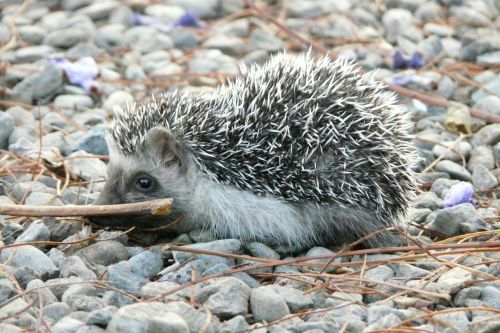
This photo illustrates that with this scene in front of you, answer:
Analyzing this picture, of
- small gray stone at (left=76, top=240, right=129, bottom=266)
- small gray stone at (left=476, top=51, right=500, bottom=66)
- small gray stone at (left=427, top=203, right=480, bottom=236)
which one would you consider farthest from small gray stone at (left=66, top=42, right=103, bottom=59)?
small gray stone at (left=427, top=203, right=480, bottom=236)

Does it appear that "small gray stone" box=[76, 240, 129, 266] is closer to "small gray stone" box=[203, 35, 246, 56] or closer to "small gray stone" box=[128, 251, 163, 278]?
"small gray stone" box=[128, 251, 163, 278]

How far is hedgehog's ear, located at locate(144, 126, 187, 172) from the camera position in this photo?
18.3 feet

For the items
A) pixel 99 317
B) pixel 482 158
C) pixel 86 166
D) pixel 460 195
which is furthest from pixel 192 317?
pixel 482 158

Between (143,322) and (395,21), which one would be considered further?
(395,21)

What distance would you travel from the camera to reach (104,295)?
4.75 metres

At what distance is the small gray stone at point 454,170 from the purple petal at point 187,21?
408 cm

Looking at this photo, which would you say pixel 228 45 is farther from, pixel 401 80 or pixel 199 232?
pixel 199 232

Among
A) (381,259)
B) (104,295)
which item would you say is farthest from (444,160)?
(104,295)

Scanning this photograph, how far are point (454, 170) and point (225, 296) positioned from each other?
280 cm

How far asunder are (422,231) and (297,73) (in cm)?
127

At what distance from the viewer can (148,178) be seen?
19.0 ft

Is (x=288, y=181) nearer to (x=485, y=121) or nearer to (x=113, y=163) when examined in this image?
(x=113, y=163)

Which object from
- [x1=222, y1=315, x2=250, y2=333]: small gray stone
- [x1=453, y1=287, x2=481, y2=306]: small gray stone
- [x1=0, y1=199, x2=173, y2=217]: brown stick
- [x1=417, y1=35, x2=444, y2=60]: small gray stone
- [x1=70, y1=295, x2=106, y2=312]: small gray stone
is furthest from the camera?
[x1=417, y1=35, x2=444, y2=60]: small gray stone

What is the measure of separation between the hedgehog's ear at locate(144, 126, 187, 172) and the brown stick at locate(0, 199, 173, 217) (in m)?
0.28
